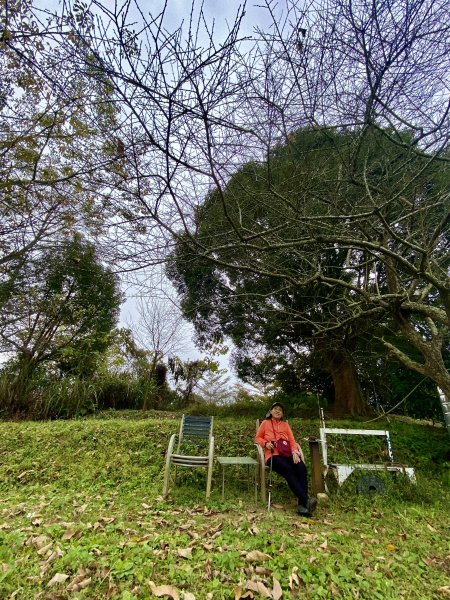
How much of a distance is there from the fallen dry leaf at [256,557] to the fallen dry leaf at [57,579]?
1.22 m

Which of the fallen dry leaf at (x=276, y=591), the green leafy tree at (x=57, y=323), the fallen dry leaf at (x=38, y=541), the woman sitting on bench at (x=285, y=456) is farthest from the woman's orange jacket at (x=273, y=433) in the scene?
the green leafy tree at (x=57, y=323)

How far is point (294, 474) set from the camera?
13.2 ft

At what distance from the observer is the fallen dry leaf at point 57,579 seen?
2051 millimetres

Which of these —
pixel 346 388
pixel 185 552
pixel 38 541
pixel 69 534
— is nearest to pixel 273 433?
pixel 185 552

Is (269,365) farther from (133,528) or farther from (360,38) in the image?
(360,38)

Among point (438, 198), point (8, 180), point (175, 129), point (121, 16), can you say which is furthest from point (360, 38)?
point (8, 180)

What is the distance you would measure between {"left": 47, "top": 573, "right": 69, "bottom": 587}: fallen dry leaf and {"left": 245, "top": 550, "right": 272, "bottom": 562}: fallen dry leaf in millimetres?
1219

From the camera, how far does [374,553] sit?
2684mm

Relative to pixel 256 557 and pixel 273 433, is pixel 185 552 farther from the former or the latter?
pixel 273 433

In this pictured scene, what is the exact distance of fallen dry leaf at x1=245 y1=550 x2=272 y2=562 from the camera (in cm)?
242

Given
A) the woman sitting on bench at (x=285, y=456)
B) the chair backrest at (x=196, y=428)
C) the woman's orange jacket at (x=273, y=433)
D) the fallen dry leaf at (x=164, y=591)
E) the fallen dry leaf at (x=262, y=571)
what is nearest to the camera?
the fallen dry leaf at (x=164, y=591)

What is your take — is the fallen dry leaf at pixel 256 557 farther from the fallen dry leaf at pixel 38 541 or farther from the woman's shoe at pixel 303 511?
the fallen dry leaf at pixel 38 541

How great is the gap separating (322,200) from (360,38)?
5.05 feet

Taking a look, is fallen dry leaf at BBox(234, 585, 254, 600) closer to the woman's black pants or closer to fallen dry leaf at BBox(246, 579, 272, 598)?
fallen dry leaf at BBox(246, 579, 272, 598)
